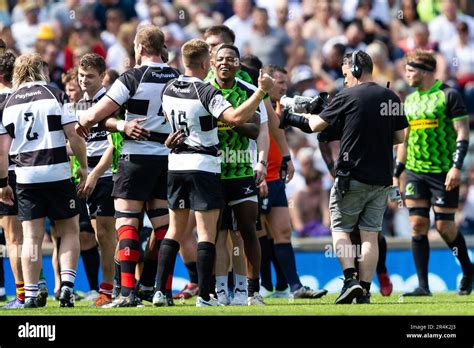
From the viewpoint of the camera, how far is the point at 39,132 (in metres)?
11.5

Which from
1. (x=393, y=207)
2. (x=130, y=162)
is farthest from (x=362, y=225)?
(x=393, y=207)

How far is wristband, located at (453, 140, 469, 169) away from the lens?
1357 centimetres

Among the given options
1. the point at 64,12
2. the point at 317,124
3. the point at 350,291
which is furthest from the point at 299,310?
the point at 64,12

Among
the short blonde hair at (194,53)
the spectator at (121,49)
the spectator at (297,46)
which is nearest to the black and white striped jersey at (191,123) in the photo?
the short blonde hair at (194,53)

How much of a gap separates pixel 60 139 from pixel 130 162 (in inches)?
27.6

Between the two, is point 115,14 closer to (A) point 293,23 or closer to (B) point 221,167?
(A) point 293,23

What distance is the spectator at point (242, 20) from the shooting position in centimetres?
2062

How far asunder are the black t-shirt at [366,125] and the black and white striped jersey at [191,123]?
1271mm

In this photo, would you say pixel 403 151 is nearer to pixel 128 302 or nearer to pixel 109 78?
pixel 109 78

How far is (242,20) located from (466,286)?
27.3 feet

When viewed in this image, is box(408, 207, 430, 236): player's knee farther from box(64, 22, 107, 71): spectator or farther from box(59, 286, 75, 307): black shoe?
box(64, 22, 107, 71): spectator

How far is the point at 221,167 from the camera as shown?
1164 cm

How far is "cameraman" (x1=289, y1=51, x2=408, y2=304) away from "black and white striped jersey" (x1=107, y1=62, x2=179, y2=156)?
1.31 m
